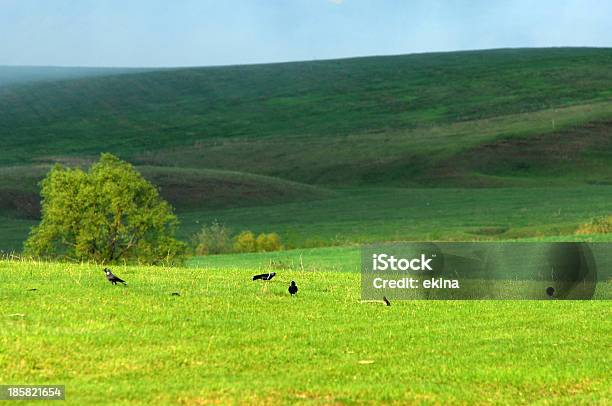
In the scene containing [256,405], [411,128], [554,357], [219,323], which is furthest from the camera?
[411,128]

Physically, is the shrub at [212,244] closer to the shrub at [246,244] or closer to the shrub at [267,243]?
the shrub at [246,244]

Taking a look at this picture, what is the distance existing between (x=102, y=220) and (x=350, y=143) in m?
94.1

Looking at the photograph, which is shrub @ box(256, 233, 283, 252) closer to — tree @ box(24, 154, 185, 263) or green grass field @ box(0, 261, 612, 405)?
tree @ box(24, 154, 185, 263)

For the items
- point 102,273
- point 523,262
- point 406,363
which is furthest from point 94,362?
point 523,262

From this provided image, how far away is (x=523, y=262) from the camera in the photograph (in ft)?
68.9

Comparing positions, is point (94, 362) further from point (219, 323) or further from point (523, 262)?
point (523, 262)

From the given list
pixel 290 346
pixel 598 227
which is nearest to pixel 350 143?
pixel 598 227

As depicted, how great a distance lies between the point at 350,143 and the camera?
131m

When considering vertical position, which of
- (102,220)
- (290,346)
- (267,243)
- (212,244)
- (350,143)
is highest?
(350,143)

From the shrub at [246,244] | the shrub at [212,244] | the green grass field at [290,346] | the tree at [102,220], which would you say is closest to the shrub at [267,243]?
the shrub at [246,244]

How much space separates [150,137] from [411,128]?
38.9 m

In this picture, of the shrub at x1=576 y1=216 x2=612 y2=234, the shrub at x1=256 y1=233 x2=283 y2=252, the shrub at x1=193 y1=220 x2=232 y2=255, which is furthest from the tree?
the shrub at x1=576 y1=216 x2=612 y2=234

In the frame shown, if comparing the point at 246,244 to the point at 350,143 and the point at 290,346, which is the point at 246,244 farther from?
the point at 350,143

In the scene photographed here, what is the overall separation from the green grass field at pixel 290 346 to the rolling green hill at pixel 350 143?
42.3m
